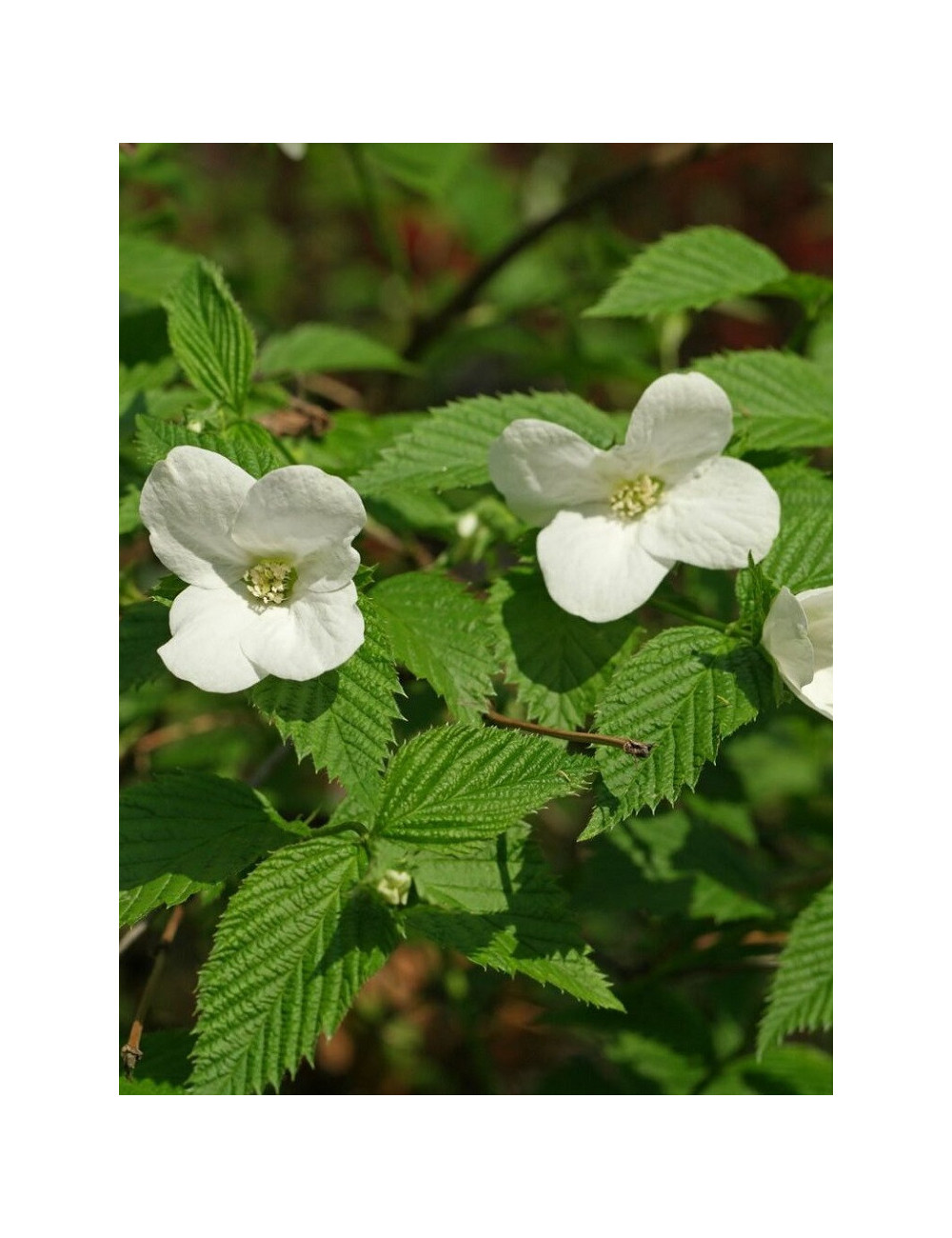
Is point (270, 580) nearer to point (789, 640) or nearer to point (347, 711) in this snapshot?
point (347, 711)

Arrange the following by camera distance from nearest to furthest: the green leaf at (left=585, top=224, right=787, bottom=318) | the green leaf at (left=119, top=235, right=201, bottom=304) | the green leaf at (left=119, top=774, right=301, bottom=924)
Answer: the green leaf at (left=119, top=774, right=301, bottom=924) < the green leaf at (left=585, top=224, right=787, bottom=318) < the green leaf at (left=119, top=235, right=201, bottom=304)

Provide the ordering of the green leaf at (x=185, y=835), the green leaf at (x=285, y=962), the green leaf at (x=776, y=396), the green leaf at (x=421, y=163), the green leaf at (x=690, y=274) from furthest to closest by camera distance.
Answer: the green leaf at (x=421, y=163)
the green leaf at (x=690, y=274)
the green leaf at (x=776, y=396)
the green leaf at (x=185, y=835)
the green leaf at (x=285, y=962)

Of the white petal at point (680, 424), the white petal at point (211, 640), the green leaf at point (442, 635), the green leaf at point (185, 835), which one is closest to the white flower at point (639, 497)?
the white petal at point (680, 424)

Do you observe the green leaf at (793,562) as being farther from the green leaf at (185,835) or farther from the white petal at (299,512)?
the green leaf at (185,835)

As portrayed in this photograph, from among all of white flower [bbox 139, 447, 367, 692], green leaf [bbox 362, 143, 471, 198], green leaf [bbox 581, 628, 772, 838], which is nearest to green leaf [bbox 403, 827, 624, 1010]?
green leaf [bbox 581, 628, 772, 838]

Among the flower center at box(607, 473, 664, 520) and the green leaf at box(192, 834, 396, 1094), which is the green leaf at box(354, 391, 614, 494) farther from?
the green leaf at box(192, 834, 396, 1094)

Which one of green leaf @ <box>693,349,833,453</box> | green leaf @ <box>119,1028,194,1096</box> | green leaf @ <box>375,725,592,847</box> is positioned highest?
green leaf @ <box>693,349,833,453</box>
